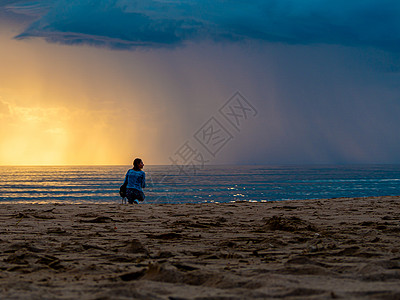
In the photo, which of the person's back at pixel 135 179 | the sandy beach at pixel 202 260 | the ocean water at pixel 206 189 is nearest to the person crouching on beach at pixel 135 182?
the person's back at pixel 135 179

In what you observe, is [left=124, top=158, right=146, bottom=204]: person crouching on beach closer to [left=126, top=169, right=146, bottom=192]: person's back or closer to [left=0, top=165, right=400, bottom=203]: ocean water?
[left=126, top=169, right=146, bottom=192]: person's back

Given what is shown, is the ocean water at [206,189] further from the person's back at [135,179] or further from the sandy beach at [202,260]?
the sandy beach at [202,260]

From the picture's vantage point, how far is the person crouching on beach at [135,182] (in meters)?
12.7

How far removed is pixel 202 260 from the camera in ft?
13.2

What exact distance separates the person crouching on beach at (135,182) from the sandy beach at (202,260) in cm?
551

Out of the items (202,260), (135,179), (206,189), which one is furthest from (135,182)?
(206,189)

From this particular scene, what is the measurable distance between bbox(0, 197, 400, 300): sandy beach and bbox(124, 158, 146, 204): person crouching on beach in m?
5.51

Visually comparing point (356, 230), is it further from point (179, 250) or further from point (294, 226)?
point (179, 250)

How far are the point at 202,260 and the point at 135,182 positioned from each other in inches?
354

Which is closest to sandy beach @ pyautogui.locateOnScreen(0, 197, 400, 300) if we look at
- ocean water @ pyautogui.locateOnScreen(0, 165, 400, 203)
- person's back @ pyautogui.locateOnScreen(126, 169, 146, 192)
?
person's back @ pyautogui.locateOnScreen(126, 169, 146, 192)

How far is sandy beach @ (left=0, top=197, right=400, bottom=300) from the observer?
2.84m

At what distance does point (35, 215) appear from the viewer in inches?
333

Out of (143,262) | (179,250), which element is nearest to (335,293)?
(143,262)

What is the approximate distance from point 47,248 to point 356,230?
4.52 m
